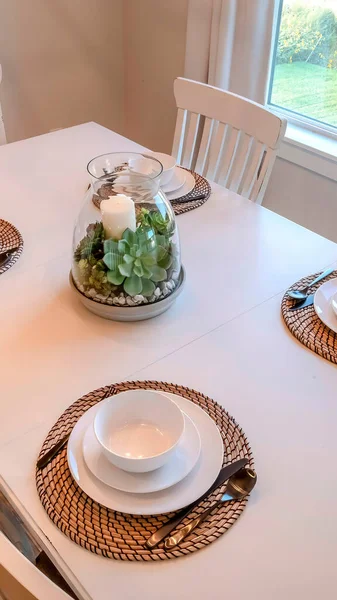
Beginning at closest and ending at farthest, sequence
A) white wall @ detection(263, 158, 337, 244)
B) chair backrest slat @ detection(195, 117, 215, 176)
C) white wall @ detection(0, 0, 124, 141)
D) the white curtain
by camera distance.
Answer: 1. chair backrest slat @ detection(195, 117, 215, 176)
2. the white curtain
3. white wall @ detection(263, 158, 337, 244)
4. white wall @ detection(0, 0, 124, 141)

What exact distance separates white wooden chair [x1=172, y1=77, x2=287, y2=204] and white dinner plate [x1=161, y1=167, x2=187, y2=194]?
0.19 m

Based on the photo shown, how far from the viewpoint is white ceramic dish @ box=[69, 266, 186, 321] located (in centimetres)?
101

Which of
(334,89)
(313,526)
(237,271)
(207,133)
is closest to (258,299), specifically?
(237,271)

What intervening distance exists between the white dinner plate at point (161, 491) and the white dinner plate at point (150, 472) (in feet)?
0.04

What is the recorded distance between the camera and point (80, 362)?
0.95 metres

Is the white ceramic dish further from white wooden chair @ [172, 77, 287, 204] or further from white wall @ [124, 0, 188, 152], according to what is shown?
white wall @ [124, 0, 188, 152]

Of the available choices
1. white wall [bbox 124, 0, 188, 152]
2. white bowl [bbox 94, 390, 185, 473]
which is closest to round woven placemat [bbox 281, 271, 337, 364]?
white bowl [bbox 94, 390, 185, 473]

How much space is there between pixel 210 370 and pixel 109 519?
310 mm

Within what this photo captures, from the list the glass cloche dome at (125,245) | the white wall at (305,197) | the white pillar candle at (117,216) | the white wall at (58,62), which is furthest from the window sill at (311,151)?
the white pillar candle at (117,216)

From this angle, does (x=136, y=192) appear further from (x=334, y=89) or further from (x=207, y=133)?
(x=334, y=89)

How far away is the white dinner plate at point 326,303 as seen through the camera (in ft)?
3.30

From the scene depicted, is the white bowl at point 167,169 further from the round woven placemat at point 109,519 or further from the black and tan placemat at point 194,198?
the round woven placemat at point 109,519

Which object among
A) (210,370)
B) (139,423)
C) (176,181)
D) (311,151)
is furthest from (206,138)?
(139,423)

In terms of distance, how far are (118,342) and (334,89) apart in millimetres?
1544
